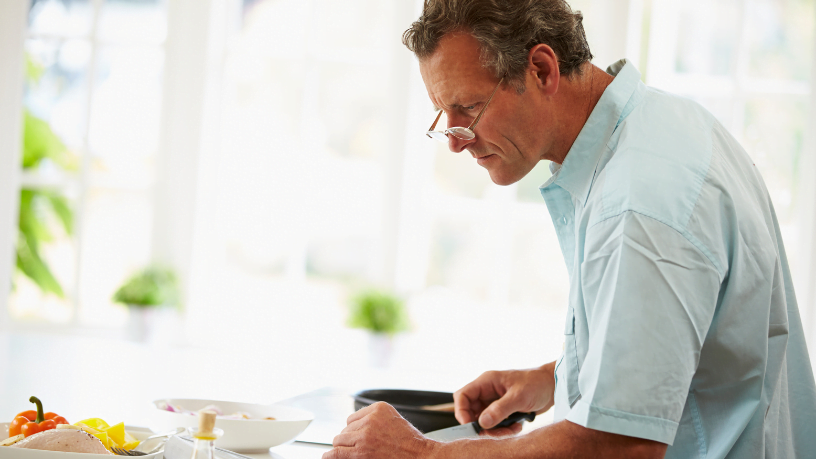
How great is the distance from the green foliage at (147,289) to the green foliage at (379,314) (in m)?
0.93

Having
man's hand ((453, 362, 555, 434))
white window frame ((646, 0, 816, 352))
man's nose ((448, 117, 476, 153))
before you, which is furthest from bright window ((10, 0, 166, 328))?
man's nose ((448, 117, 476, 153))

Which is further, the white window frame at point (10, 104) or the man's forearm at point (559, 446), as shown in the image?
the white window frame at point (10, 104)

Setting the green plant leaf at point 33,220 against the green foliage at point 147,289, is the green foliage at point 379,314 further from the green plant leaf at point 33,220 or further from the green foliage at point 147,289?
the green plant leaf at point 33,220

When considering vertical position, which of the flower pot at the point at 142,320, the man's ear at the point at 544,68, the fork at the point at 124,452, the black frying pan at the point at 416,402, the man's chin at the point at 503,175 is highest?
the man's ear at the point at 544,68

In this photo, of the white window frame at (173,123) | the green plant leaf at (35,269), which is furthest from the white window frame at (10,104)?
the green plant leaf at (35,269)

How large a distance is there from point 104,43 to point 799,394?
12.0ft

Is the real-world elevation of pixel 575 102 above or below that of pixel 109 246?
above

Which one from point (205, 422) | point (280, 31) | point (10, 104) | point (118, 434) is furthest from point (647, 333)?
point (10, 104)

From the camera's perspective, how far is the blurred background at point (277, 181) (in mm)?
3592

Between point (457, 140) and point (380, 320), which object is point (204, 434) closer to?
point (457, 140)

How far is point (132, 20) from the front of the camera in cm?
381

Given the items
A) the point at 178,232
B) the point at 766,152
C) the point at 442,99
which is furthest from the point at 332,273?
the point at 442,99

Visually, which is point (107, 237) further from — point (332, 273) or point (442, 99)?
point (442, 99)

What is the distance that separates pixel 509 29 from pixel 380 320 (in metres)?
2.44
